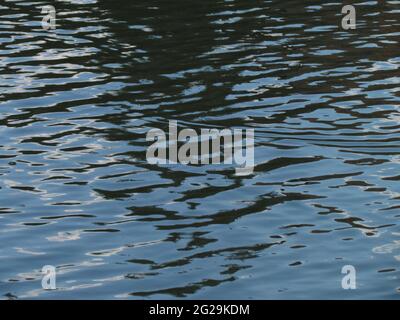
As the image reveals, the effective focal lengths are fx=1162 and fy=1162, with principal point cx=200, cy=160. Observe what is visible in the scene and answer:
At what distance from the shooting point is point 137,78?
50.3ft

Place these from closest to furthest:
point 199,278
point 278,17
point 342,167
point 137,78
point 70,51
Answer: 1. point 199,278
2. point 342,167
3. point 137,78
4. point 70,51
5. point 278,17

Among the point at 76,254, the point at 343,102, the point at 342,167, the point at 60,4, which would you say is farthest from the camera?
the point at 60,4

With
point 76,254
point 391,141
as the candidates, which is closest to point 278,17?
point 391,141

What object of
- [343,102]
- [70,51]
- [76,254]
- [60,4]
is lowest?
[76,254]

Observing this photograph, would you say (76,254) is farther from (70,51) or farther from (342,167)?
(70,51)

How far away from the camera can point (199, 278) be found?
960cm

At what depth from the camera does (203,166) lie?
40.1ft

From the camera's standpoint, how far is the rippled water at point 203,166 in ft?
32.3

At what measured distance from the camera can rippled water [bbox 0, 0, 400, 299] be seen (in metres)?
9.84

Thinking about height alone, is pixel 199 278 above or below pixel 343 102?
below
